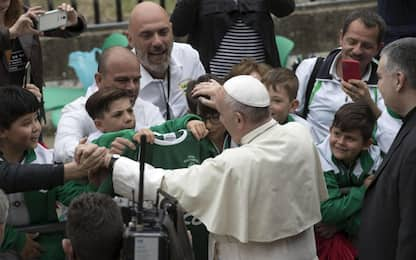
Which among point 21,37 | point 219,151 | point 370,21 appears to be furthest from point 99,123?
point 370,21

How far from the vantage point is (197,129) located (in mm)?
5234

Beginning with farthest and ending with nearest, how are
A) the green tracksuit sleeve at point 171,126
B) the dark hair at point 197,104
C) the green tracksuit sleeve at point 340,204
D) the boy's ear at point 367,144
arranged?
the boy's ear at point 367,144 → the green tracksuit sleeve at point 340,204 → the dark hair at point 197,104 → the green tracksuit sleeve at point 171,126

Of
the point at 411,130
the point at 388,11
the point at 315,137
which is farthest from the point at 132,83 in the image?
the point at 388,11

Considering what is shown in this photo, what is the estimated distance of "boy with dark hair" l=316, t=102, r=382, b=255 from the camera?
18.1 feet

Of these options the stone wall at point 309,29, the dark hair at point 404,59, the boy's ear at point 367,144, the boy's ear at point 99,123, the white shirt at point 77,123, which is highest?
the dark hair at point 404,59

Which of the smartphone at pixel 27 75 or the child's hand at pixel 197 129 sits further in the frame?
the smartphone at pixel 27 75

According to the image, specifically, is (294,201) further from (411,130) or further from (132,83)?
(132,83)

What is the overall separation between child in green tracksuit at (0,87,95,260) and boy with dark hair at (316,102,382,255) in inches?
51.3

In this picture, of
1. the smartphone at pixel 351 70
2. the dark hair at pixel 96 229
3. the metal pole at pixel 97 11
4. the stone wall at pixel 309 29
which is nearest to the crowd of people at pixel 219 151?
the dark hair at pixel 96 229

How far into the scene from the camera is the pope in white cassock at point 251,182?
4.70 meters

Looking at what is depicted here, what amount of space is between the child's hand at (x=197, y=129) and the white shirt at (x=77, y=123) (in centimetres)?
51

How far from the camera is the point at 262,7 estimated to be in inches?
288

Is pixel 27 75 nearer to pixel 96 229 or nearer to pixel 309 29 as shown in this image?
pixel 96 229

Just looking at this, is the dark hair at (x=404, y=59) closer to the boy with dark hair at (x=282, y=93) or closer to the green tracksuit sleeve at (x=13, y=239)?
the boy with dark hair at (x=282, y=93)
